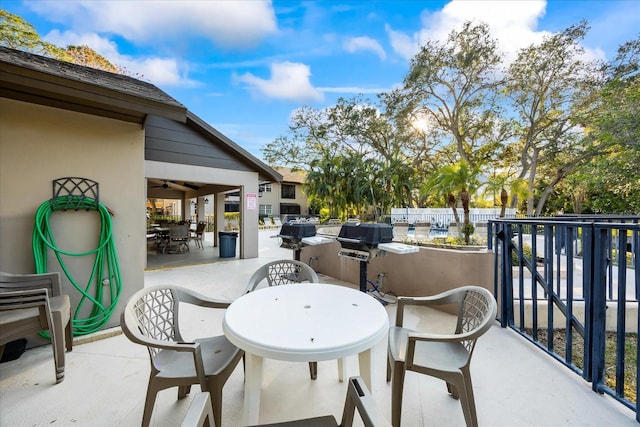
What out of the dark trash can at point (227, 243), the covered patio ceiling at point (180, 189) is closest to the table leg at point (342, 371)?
the dark trash can at point (227, 243)

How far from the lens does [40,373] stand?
2.42 metres

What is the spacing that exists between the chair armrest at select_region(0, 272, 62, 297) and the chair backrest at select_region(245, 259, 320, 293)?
1949 mm

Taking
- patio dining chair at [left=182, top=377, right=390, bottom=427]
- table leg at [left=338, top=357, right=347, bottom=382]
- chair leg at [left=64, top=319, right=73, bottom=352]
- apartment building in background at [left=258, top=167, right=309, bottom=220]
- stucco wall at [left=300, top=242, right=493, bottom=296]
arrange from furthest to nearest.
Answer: apartment building in background at [left=258, top=167, right=309, bottom=220], stucco wall at [left=300, top=242, right=493, bottom=296], chair leg at [left=64, top=319, right=73, bottom=352], table leg at [left=338, top=357, right=347, bottom=382], patio dining chair at [left=182, top=377, right=390, bottom=427]

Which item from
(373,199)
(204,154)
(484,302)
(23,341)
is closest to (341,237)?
(484,302)

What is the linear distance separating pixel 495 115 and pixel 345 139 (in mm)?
8447

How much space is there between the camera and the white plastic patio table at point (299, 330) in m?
1.38

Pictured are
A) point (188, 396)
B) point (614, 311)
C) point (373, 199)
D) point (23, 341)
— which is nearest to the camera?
point (188, 396)

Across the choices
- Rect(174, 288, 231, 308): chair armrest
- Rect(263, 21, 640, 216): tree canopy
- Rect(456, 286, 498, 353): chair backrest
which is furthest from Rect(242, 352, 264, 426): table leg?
Rect(263, 21, 640, 216): tree canopy

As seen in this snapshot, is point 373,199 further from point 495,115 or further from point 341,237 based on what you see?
point 341,237

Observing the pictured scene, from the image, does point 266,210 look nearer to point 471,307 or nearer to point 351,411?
point 471,307

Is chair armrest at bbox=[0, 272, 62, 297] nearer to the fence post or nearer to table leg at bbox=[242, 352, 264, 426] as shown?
table leg at bbox=[242, 352, 264, 426]

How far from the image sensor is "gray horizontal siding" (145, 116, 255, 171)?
6.65m

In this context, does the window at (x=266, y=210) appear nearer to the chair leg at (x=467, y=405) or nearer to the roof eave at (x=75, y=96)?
the roof eave at (x=75, y=96)

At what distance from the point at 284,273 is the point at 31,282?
8.07 feet
